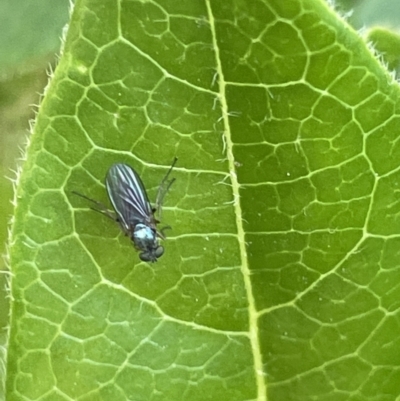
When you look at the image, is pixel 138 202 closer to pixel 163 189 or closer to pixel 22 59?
pixel 163 189

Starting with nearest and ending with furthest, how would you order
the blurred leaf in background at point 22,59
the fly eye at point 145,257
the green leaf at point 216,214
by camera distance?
1. the green leaf at point 216,214
2. the fly eye at point 145,257
3. the blurred leaf in background at point 22,59

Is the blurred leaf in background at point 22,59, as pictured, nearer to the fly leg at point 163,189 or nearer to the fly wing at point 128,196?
the fly wing at point 128,196

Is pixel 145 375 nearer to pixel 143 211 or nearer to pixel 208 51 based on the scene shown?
→ pixel 143 211

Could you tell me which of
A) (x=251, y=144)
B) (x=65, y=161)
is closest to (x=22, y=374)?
(x=65, y=161)

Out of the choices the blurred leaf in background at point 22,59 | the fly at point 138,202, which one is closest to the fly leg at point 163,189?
the fly at point 138,202

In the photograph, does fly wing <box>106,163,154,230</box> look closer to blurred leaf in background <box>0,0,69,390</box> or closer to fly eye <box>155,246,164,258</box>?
fly eye <box>155,246,164,258</box>

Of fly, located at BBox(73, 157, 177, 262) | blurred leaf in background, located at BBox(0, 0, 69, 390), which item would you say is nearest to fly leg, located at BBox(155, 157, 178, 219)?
fly, located at BBox(73, 157, 177, 262)
